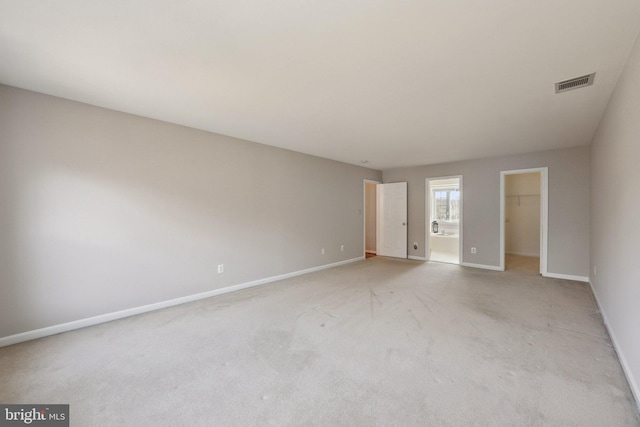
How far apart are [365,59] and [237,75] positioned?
3.62 feet

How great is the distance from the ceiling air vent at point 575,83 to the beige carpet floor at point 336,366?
240 cm

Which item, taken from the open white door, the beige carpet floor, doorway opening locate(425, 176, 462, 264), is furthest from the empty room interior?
doorway opening locate(425, 176, 462, 264)

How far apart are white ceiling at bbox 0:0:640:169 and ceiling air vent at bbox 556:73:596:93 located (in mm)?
60

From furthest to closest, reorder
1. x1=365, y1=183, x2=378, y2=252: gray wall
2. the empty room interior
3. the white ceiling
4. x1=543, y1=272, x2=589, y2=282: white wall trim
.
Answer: x1=365, y1=183, x2=378, y2=252: gray wall
x1=543, y1=272, x2=589, y2=282: white wall trim
the empty room interior
the white ceiling

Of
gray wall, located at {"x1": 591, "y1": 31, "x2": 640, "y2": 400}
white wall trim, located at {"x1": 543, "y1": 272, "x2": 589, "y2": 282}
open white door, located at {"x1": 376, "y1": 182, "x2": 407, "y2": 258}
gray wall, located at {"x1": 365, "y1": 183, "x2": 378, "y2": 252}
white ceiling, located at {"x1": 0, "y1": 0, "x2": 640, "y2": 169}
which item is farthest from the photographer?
gray wall, located at {"x1": 365, "y1": 183, "x2": 378, "y2": 252}

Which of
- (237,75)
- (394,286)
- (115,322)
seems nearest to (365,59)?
(237,75)

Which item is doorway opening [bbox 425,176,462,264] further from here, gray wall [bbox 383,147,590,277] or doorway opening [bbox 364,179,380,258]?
doorway opening [bbox 364,179,380,258]

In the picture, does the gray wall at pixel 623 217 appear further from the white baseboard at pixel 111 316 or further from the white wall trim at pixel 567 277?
the white baseboard at pixel 111 316

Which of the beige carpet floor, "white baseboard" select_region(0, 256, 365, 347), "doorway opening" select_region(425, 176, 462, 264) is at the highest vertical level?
"doorway opening" select_region(425, 176, 462, 264)

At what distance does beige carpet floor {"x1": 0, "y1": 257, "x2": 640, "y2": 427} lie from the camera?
1618mm

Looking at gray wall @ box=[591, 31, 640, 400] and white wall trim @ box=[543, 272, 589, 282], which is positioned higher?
gray wall @ box=[591, 31, 640, 400]

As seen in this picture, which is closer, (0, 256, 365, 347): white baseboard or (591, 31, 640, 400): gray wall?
(591, 31, 640, 400): gray wall

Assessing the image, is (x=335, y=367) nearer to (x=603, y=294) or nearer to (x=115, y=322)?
(x=115, y=322)

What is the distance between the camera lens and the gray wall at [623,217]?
179 cm
